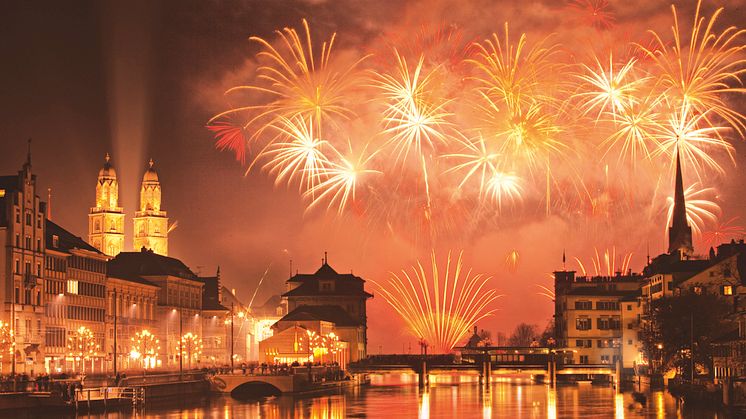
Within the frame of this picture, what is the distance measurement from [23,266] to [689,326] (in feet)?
202

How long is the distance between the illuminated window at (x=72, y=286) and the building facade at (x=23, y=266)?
778cm

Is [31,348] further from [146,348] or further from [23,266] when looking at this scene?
[146,348]

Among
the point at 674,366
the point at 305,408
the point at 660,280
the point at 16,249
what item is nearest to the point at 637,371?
the point at 660,280

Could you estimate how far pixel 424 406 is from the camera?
116 m

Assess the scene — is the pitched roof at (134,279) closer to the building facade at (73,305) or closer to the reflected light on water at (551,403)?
the building facade at (73,305)

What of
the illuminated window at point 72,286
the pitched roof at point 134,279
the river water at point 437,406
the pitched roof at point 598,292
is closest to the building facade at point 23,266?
the illuminated window at point 72,286

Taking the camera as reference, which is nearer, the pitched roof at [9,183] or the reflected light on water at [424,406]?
the reflected light on water at [424,406]

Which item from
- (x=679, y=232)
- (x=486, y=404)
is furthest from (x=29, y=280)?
(x=679, y=232)

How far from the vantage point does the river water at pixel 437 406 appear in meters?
101

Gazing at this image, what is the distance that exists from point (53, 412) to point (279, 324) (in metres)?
73.3

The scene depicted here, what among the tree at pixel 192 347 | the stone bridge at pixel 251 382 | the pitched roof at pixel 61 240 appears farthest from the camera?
the tree at pixel 192 347

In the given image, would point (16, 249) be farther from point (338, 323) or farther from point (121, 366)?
point (338, 323)

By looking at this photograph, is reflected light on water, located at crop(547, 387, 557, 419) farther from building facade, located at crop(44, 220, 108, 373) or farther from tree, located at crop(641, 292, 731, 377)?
building facade, located at crop(44, 220, 108, 373)

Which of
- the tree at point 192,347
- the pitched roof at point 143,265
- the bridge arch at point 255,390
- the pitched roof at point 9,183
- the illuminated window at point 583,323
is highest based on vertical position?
the pitched roof at point 9,183
